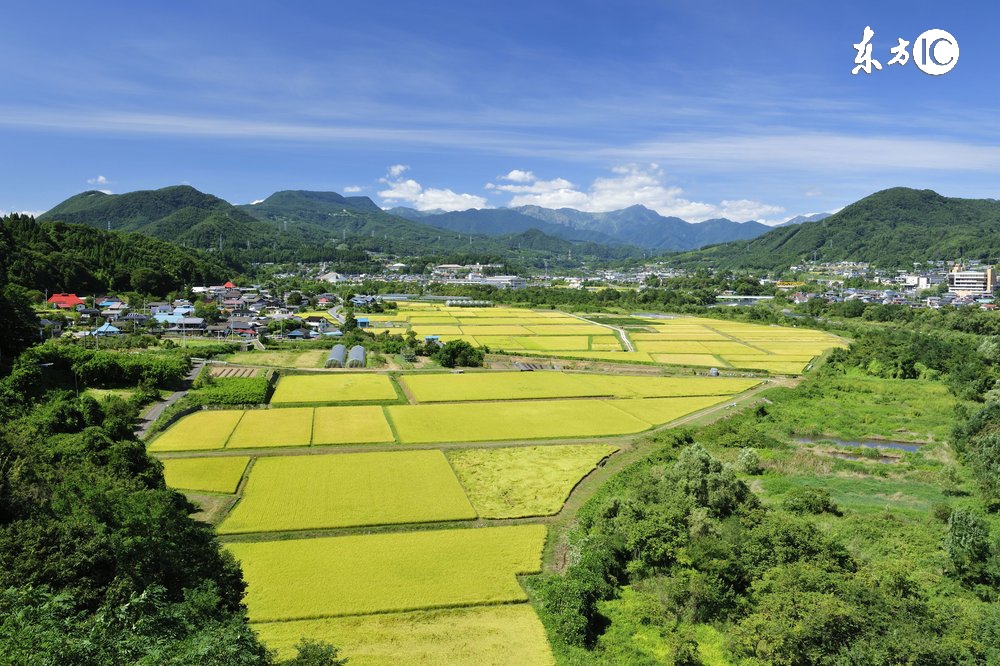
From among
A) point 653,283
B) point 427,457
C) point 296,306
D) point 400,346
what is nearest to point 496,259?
point 653,283

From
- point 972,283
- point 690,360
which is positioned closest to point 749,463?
point 690,360

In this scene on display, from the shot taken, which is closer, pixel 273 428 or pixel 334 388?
pixel 273 428

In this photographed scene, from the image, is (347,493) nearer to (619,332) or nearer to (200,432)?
(200,432)

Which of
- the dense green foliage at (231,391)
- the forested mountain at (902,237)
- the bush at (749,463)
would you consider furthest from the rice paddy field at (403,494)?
the forested mountain at (902,237)

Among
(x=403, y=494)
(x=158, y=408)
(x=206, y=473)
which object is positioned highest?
(x=158, y=408)

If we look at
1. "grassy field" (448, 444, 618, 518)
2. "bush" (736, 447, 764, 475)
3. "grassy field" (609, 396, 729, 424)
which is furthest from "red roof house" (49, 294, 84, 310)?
"bush" (736, 447, 764, 475)
